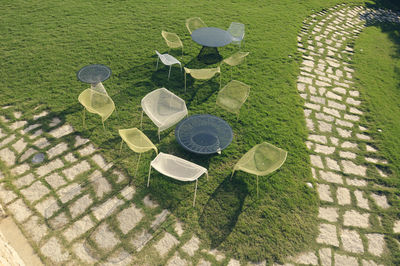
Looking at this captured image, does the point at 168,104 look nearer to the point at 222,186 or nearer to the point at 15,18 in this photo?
the point at 222,186

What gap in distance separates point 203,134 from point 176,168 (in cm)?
131

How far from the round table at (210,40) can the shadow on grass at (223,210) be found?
16.2ft

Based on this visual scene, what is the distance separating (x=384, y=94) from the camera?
9.12 metres

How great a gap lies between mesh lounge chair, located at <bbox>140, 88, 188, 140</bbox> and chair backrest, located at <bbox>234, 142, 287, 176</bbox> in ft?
6.35

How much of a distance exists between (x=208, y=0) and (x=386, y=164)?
11101mm

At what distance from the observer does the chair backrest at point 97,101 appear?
6.52 meters

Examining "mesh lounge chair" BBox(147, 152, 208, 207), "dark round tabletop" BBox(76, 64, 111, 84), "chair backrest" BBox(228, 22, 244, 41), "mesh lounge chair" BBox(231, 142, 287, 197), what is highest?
"chair backrest" BBox(228, 22, 244, 41)

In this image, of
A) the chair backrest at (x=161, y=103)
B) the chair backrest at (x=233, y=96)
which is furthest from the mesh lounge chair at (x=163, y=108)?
the chair backrest at (x=233, y=96)

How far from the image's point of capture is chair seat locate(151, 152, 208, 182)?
5387 mm

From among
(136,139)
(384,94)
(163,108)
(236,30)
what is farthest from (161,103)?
(384,94)

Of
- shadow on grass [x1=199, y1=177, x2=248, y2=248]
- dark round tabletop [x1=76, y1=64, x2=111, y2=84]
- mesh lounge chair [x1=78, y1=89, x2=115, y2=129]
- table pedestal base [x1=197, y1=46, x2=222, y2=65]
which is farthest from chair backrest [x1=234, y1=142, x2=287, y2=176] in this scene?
dark round tabletop [x1=76, y1=64, x2=111, y2=84]

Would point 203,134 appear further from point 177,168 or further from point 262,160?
point 262,160

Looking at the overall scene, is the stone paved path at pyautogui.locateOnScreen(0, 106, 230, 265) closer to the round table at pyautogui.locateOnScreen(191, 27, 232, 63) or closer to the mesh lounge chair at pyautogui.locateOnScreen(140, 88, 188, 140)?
the mesh lounge chair at pyautogui.locateOnScreen(140, 88, 188, 140)

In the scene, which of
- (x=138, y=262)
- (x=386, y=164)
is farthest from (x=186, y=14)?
(x=138, y=262)
